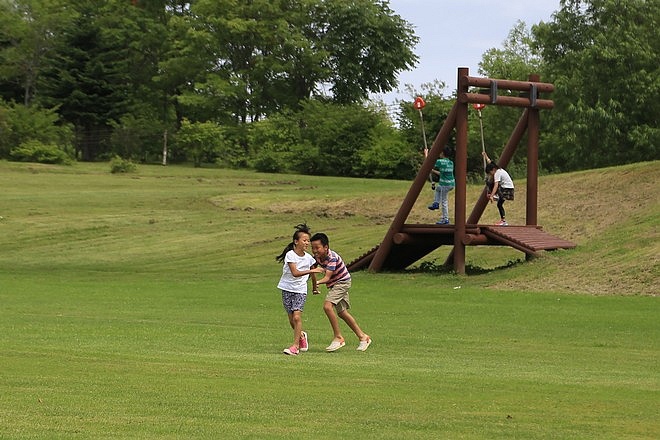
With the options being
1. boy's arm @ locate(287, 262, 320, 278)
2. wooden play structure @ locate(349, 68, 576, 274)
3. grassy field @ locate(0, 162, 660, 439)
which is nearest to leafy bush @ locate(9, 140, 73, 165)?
grassy field @ locate(0, 162, 660, 439)

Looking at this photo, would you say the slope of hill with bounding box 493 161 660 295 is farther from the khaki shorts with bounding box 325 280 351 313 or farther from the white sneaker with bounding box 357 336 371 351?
the khaki shorts with bounding box 325 280 351 313

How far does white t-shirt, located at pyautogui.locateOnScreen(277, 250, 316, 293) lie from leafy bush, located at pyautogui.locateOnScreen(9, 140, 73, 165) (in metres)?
56.9

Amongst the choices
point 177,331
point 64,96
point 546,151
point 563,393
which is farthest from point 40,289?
point 64,96

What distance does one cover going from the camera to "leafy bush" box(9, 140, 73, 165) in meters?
71.7

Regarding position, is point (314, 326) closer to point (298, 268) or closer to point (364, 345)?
point (364, 345)

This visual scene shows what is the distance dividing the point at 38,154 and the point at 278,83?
22373 mm

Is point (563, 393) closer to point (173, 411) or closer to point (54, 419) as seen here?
point (173, 411)

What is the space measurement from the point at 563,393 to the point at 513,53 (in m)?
89.8

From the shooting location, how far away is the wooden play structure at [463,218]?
31.4 metres

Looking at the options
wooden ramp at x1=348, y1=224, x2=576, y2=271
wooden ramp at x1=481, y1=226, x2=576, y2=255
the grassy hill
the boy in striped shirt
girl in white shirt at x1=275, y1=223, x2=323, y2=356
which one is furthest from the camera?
wooden ramp at x1=348, y1=224, x2=576, y2=271

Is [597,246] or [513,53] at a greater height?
[513,53]

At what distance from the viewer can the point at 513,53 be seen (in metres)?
101

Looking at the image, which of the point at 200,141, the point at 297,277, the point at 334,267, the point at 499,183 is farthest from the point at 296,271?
the point at 200,141

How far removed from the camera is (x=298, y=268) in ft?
53.8
